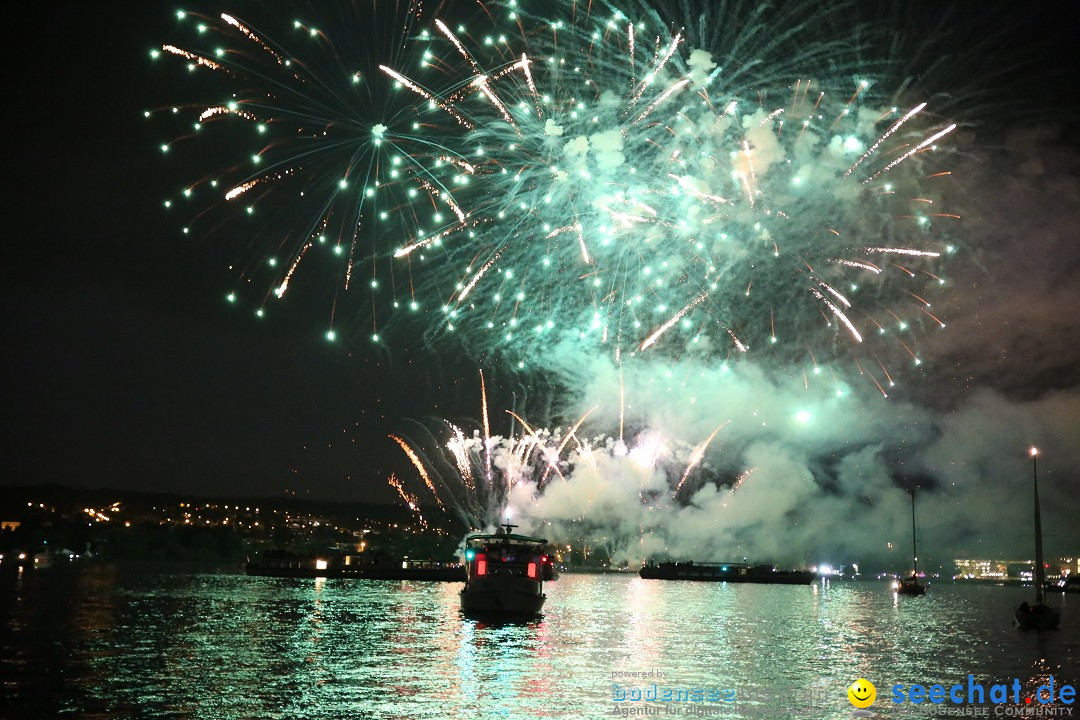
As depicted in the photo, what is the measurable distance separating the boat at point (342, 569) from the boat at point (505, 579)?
72880mm

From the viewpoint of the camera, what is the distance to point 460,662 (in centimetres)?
2914

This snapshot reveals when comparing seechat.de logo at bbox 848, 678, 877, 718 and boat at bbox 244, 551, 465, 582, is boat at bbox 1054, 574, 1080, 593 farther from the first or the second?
seechat.de logo at bbox 848, 678, 877, 718

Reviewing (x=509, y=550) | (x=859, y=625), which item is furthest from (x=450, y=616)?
(x=859, y=625)

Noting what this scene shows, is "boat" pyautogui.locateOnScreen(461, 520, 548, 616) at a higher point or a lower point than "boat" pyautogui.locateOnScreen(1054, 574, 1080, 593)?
higher

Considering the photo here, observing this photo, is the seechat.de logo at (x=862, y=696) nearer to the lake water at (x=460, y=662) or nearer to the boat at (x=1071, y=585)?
the lake water at (x=460, y=662)

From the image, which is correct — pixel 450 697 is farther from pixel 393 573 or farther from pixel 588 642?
pixel 393 573

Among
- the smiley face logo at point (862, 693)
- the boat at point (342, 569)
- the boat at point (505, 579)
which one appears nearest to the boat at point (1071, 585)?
the boat at point (342, 569)

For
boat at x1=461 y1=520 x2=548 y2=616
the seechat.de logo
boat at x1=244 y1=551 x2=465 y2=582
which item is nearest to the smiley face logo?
the seechat.de logo

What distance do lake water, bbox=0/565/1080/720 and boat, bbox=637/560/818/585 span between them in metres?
118

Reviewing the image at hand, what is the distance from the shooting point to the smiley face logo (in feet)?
77.0

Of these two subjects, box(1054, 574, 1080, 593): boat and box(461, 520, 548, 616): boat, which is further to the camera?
box(1054, 574, 1080, 593): boat

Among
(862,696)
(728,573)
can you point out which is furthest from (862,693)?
(728,573)

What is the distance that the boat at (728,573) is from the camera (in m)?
170

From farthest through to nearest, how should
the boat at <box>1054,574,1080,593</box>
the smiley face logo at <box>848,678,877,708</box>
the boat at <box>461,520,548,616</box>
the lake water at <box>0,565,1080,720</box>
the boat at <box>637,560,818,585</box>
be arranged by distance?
the boat at <box>637,560,818,585</box> → the boat at <box>1054,574,1080,593</box> → the boat at <box>461,520,548,616</box> → the smiley face logo at <box>848,678,877,708</box> → the lake water at <box>0,565,1080,720</box>
